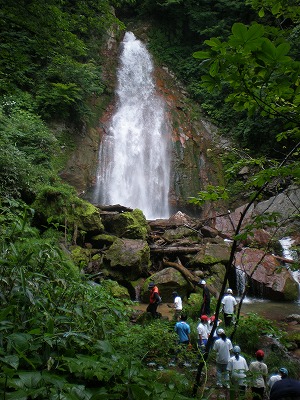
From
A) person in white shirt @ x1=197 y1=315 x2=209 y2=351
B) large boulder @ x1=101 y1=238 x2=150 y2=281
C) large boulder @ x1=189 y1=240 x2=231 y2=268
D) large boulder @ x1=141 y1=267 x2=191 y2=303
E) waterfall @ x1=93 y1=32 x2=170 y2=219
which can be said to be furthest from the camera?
waterfall @ x1=93 y1=32 x2=170 y2=219

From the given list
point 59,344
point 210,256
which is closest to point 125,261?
point 210,256

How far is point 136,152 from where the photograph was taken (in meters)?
18.4

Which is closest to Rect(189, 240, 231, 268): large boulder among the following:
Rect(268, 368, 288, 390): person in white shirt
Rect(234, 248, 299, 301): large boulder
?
Rect(234, 248, 299, 301): large boulder

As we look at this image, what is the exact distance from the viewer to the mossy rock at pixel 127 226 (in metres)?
11.5

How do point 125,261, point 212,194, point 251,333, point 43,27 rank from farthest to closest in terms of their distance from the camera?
point 125,261, point 251,333, point 43,27, point 212,194

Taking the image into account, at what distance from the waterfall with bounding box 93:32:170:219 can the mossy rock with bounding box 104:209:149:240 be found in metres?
4.31

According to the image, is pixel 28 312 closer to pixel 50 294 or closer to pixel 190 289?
pixel 50 294

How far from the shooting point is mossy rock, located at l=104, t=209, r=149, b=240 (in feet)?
37.9

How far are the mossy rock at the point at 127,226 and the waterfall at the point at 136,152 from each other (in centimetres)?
431

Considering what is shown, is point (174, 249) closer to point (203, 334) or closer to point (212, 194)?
point (203, 334)

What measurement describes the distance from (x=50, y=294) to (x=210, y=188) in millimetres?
1675

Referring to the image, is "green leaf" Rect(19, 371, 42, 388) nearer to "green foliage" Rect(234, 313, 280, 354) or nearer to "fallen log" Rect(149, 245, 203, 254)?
"green foliage" Rect(234, 313, 280, 354)

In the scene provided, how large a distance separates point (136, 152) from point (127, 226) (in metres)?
7.60

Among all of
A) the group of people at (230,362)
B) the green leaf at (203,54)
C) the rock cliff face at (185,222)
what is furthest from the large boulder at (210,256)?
the green leaf at (203,54)
